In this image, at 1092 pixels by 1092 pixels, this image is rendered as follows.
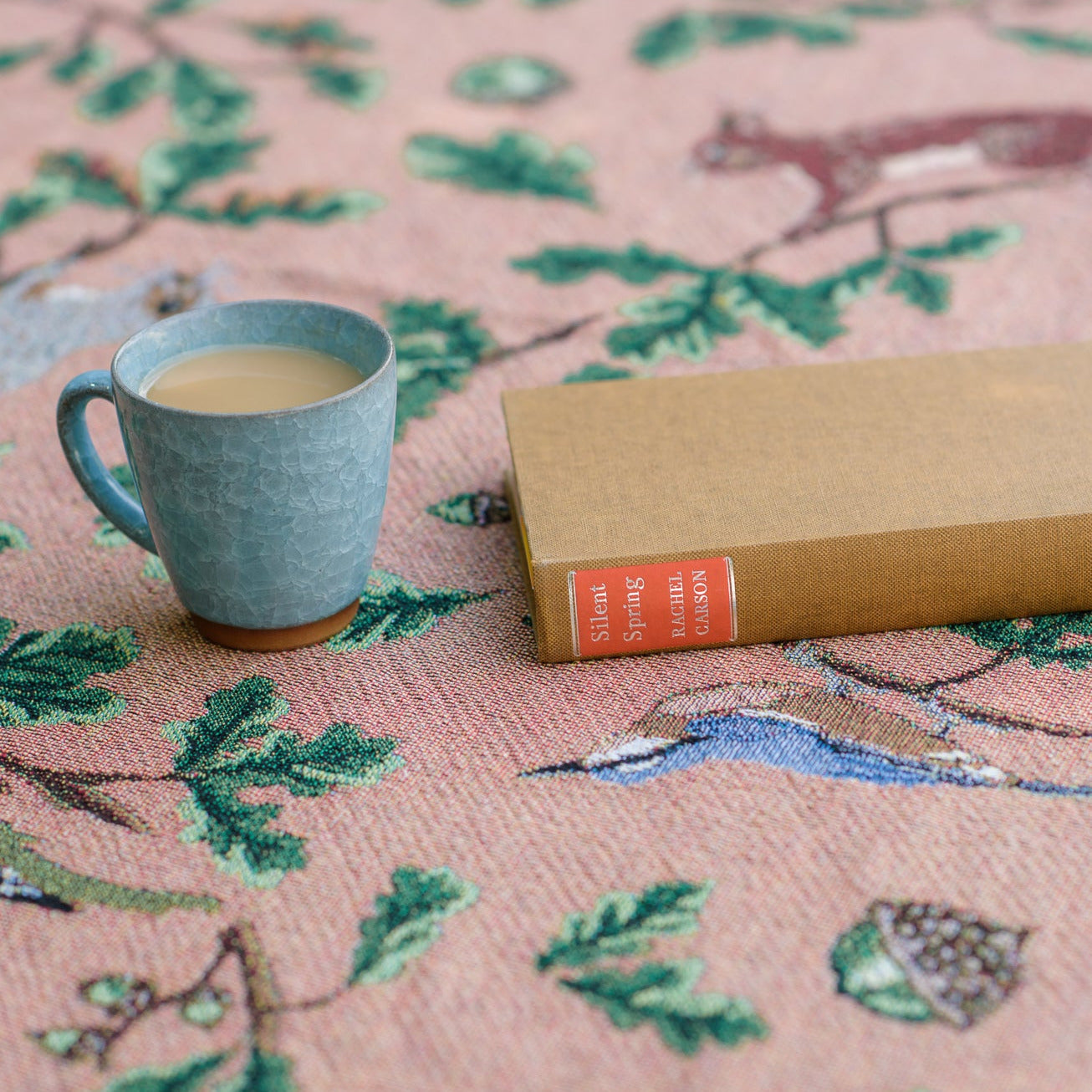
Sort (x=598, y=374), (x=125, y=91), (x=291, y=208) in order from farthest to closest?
(x=125, y=91) < (x=291, y=208) < (x=598, y=374)

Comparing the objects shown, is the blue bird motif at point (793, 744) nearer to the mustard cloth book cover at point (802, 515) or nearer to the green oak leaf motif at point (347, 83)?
the mustard cloth book cover at point (802, 515)

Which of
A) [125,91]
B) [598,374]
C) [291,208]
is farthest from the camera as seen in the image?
[125,91]

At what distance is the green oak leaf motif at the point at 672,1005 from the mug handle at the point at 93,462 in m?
0.20

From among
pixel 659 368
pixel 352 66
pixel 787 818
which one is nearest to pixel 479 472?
pixel 659 368

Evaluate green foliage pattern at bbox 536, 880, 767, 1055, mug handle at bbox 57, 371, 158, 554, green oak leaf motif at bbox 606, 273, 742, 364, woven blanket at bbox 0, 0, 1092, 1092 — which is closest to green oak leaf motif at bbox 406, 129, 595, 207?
woven blanket at bbox 0, 0, 1092, 1092

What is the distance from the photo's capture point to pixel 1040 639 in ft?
1.25

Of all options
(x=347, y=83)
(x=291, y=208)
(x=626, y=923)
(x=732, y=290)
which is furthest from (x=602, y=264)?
(x=626, y=923)

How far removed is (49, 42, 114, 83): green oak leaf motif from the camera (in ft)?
2.60

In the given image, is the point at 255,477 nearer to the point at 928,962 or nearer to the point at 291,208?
the point at 928,962

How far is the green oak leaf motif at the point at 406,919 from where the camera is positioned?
0.29m

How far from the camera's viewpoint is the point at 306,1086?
26cm

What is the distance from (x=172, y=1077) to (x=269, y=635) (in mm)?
148

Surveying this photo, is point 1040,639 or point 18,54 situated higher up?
point 18,54

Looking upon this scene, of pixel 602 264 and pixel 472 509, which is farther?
pixel 602 264
